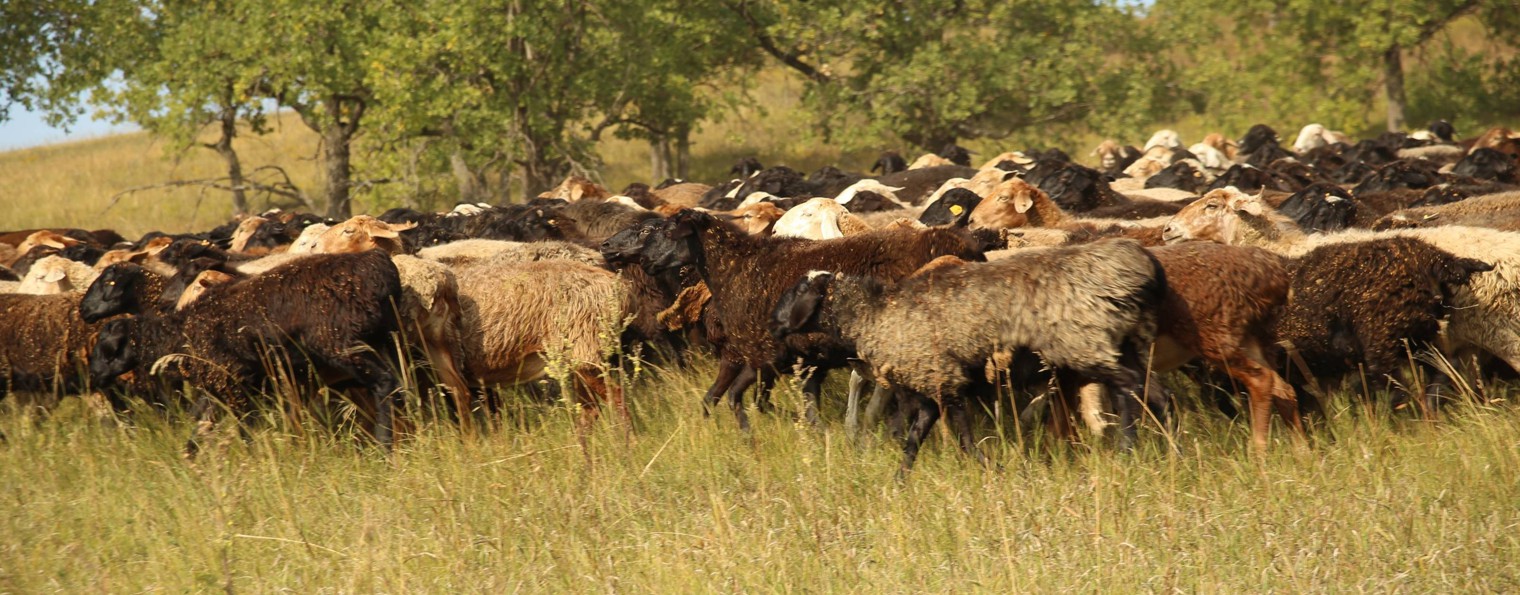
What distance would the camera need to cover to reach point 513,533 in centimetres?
581

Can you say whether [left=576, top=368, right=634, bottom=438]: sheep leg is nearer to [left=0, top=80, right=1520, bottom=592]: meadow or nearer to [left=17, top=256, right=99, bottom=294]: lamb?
[left=0, top=80, right=1520, bottom=592]: meadow

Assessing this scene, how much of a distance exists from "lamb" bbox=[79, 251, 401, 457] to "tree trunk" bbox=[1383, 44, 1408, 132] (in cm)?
2675

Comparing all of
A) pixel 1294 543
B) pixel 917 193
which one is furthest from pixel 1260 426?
pixel 917 193

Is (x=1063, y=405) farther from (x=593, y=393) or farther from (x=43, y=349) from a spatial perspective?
(x=43, y=349)

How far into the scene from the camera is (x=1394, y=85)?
29.0m

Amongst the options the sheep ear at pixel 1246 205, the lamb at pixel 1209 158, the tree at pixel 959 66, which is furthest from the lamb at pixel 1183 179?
the tree at pixel 959 66

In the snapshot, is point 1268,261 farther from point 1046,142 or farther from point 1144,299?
point 1046,142

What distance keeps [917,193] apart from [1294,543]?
31.8 feet

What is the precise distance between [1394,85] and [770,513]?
1077 inches

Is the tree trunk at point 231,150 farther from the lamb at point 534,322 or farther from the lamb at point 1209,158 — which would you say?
the lamb at point 534,322

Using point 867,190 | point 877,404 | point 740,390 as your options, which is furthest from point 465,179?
point 877,404

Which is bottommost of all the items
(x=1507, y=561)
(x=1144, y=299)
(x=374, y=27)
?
(x=1507, y=561)

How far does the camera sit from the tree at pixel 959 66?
26125mm

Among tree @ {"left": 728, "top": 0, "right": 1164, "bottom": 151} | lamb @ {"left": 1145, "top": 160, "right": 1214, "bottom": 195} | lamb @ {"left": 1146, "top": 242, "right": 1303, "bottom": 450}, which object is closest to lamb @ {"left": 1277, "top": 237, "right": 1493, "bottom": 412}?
lamb @ {"left": 1146, "top": 242, "right": 1303, "bottom": 450}
